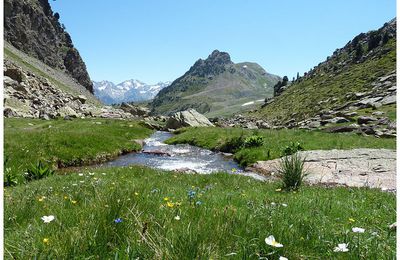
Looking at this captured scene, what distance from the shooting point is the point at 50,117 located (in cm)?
6862

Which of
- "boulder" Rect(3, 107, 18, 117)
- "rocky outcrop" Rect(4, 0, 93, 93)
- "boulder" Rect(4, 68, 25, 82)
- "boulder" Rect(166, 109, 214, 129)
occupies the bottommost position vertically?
"boulder" Rect(3, 107, 18, 117)

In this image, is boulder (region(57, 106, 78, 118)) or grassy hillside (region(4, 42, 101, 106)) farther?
grassy hillside (region(4, 42, 101, 106))

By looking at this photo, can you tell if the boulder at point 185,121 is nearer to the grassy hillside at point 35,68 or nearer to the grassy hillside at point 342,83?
the grassy hillside at point 342,83

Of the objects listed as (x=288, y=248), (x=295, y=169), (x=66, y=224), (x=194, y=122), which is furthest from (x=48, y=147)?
(x=194, y=122)

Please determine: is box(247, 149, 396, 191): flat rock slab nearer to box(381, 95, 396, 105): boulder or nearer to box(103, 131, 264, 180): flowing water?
box(103, 131, 264, 180): flowing water

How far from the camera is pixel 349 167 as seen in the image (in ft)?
73.9

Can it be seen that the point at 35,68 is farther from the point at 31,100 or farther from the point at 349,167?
the point at 349,167

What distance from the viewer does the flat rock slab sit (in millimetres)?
19469

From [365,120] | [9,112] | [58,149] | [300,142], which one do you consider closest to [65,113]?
[9,112]

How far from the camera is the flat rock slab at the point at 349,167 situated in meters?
19.5

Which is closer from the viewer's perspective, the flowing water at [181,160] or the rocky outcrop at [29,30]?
the flowing water at [181,160]

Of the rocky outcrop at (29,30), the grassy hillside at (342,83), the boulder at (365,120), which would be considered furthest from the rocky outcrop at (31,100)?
the rocky outcrop at (29,30)

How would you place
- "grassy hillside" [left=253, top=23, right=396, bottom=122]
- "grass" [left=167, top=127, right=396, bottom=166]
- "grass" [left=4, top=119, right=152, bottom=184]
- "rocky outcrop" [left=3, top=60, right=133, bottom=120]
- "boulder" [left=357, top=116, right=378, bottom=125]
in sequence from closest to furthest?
"grass" [left=4, top=119, right=152, bottom=184], "grass" [left=167, top=127, right=396, bottom=166], "boulder" [left=357, top=116, right=378, bottom=125], "rocky outcrop" [left=3, top=60, right=133, bottom=120], "grassy hillside" [left=253, top=23, right=396, bottom=122]

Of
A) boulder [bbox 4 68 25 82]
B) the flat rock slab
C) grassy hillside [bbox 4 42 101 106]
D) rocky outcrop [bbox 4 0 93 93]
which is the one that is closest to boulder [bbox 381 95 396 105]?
the flat rock slab
